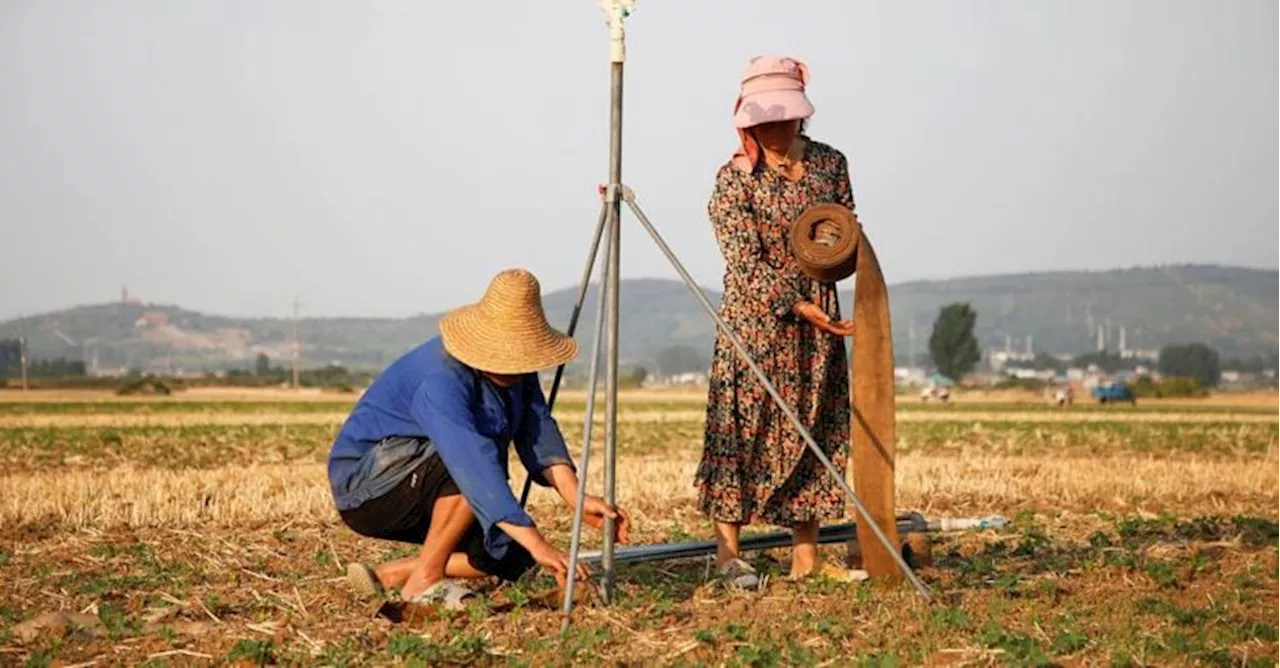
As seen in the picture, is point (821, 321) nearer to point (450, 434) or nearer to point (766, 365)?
point (766, 365)

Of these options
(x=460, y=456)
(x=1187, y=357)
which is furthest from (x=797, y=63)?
(x=1187, y=357)

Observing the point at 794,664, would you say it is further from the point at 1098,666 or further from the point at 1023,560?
the point at 1023,560

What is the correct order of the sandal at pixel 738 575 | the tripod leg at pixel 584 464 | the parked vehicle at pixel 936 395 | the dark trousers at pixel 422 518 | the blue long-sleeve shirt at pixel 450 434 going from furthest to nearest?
the parked vehicle at pixel 936 395
the sandal at pixel 738 575
the dark trousers at pixel 422 518
the blue long-sleeve shirt at pixel 450 434
the tripod leg at pixel 584 464

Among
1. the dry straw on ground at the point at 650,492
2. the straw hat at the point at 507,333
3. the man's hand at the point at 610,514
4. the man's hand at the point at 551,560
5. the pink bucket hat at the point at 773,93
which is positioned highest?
the pink bucket hat at the point at 773,93

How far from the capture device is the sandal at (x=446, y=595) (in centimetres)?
672

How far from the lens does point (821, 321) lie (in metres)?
7.39

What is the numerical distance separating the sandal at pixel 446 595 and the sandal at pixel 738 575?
1193mm

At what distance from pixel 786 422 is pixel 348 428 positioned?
1.98 meters

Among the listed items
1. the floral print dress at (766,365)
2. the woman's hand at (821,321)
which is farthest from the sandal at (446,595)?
the woman's hand at (821,321)

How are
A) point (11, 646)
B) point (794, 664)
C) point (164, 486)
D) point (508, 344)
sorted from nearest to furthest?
point (794, 664) → point (11, 646) → point (508, 344) → point (164, 486)

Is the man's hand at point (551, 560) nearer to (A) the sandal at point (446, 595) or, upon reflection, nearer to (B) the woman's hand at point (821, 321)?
(A) the sandal at point (446, 595)

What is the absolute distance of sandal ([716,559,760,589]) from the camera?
7301 millimetres

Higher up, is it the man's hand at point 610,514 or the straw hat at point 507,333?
the straw hat at point 507,333

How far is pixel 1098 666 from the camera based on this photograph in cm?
565
